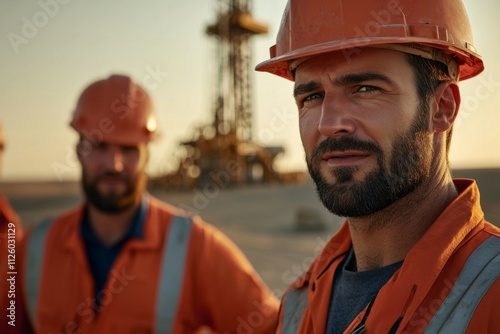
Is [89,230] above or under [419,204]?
under

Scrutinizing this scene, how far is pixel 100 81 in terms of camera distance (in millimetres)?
3584

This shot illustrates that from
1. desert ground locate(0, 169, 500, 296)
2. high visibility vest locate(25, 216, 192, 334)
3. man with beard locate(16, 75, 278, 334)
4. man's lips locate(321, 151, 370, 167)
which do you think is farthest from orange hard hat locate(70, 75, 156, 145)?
desert ground locate(0, 169, 500, 296)

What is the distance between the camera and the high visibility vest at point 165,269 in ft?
9.68

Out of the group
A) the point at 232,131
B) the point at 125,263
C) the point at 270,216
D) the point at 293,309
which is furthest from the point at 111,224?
the point at 232,131

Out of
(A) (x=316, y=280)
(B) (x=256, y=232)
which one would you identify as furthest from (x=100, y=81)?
(B) (x=256, y=232)

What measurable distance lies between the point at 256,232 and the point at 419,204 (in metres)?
9.92

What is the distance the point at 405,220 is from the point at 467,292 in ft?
1.23

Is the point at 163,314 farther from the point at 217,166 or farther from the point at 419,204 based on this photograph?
the point at 217,166

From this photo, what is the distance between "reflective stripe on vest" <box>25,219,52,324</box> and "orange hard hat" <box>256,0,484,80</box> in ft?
6.46

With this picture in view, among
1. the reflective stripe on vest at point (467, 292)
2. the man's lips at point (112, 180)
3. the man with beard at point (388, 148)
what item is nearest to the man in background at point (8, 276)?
the man's lips at point (112, 180)

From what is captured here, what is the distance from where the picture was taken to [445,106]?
6.17 ft

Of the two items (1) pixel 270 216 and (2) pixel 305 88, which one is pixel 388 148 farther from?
(1) pixel 270 216

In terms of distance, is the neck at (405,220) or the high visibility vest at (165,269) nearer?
the neck at (405,220)

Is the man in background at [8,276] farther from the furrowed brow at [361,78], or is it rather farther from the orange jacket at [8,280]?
the furrowed brow at [361,78]
